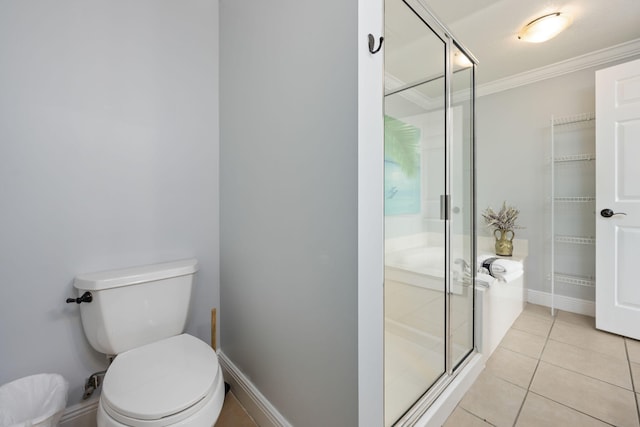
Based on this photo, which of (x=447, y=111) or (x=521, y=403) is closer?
(x=521, y=403)

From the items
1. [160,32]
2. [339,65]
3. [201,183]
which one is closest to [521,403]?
[339,65]

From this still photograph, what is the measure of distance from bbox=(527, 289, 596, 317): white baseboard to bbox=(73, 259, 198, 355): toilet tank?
3266 millimetres

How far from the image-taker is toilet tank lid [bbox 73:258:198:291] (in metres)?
1.11

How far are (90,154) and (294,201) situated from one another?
103cm

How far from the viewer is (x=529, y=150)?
2.72 metres

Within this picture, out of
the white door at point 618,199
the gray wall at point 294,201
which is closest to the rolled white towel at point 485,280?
the white door at point 618,199

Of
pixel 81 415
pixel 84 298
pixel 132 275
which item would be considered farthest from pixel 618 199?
pixel 81 415

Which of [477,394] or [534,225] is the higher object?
[534,225]

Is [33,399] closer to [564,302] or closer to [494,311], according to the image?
[494,311]

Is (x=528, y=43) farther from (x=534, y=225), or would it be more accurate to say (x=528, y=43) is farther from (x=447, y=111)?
(x=534, y=225)

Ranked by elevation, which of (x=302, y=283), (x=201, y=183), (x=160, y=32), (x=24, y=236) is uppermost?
(x=160, y=32)

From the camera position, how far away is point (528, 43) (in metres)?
2.18

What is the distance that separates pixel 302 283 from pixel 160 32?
5.09 feet

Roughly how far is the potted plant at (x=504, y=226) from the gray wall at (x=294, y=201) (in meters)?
2.52
